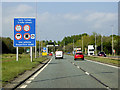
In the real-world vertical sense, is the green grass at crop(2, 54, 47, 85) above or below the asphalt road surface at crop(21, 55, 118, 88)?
above

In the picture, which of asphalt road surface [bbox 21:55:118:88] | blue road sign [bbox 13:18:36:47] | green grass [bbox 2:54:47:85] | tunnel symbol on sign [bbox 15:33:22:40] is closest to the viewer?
asphalt road surface [bbox 21:55:118:88]

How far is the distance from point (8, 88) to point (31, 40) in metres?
22.6

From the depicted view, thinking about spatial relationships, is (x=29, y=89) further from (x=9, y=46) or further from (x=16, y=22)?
(x=9, y=46)

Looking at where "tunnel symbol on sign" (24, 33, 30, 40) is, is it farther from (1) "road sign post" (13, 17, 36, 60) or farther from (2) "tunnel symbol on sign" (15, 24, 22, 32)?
(2) "tunnel symbol on sign" (15, 24, 22, 32)

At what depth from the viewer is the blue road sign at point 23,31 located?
31578 mm

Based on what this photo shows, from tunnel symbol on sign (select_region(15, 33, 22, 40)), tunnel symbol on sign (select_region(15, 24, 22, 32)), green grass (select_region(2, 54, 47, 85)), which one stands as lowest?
green grass (select_region(2, 54, 47, 85))

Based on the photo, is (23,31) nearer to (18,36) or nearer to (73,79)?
(18,36)

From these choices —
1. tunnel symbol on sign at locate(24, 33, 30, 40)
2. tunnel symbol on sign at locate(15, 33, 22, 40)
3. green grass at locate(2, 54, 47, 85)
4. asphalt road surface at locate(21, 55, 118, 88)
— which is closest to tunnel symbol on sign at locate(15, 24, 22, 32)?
tunnel symbol on sign at locate(15, 33, 22, 40)

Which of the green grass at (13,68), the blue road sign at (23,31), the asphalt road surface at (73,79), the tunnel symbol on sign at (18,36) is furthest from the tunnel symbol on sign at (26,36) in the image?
the asphalt road surface at (73,79)

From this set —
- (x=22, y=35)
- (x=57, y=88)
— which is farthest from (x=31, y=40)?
(x=57, y=88)

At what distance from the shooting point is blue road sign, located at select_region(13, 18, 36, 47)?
31578mm

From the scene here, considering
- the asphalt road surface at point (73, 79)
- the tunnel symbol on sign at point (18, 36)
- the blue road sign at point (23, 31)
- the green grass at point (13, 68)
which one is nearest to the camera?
the asphalt road surface at point (73, 79)

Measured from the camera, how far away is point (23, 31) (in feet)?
104

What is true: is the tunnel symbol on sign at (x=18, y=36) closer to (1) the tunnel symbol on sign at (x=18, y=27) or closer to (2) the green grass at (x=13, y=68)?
(1) the tunnel symbol on sign at (x=18, y=27)
